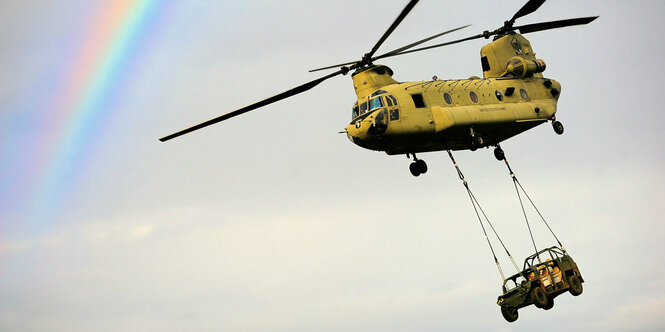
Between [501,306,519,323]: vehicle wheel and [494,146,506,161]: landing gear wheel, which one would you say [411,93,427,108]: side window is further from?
[501,306,519,323]: vehicle wheel

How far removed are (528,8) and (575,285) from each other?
631 inches

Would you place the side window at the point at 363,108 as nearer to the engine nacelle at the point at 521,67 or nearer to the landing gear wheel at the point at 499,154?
the landing gear wheel at the point at 499,154

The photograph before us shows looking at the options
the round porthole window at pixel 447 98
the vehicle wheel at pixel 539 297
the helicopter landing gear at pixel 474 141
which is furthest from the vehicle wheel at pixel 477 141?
the vehicle wheel at pixel 539 297

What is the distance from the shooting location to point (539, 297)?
143 feet

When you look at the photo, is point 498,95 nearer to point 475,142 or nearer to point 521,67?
point 475,142

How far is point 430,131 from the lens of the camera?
44.5m

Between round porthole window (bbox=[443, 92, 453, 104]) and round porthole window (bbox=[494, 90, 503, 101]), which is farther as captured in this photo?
round porthole window (bbox=[494, 90, 503, 101])

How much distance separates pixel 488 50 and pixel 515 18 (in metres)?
2.65

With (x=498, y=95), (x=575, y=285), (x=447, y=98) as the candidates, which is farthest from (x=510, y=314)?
(x=498, y=95)

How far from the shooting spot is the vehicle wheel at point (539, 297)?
143 ft

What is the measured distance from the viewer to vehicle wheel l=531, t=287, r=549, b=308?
43.5m

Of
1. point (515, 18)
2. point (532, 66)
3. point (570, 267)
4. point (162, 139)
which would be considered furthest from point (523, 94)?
point (162, 139)

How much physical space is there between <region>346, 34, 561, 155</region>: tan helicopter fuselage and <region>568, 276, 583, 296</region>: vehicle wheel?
7723 millimetres

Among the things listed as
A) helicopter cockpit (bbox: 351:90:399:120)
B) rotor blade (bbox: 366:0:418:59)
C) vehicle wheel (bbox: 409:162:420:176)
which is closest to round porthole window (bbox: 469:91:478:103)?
vehicle wheel (bbox: 409:162:420:176)
